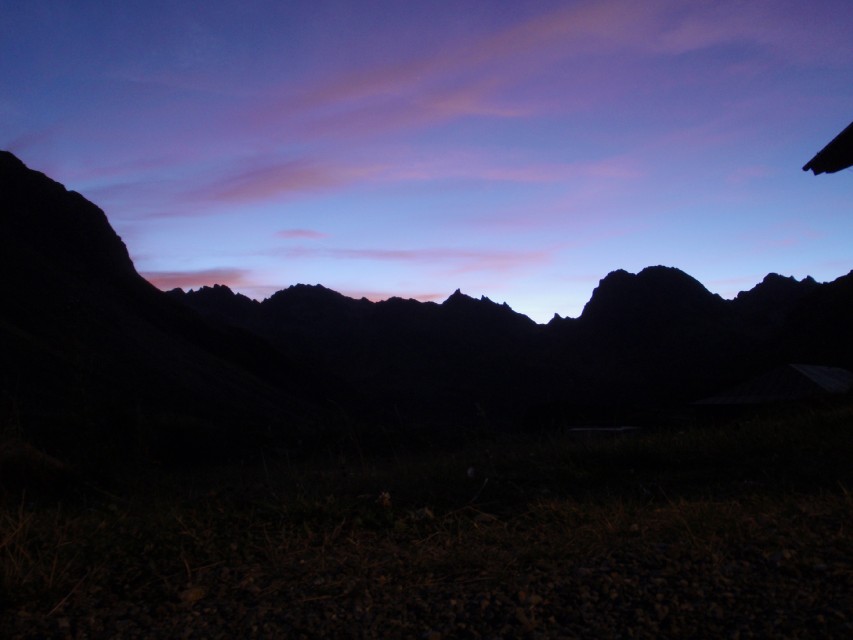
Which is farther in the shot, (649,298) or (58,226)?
(649,298)

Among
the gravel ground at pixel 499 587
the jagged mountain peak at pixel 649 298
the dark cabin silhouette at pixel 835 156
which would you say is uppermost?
the jagged mountain peak at pixel 649 298

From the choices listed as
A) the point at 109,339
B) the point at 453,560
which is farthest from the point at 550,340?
the point at 453,560

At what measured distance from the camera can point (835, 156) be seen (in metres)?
6.11

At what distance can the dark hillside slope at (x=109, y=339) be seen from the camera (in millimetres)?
23234

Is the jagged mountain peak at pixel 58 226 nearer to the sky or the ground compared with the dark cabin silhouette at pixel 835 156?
nearer to the sky

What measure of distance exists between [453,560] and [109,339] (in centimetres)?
3175

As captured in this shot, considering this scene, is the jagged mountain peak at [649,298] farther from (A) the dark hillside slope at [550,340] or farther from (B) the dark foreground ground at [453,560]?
(B) the dark foreground ground at [453,560]

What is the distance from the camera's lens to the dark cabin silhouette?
5875 mm

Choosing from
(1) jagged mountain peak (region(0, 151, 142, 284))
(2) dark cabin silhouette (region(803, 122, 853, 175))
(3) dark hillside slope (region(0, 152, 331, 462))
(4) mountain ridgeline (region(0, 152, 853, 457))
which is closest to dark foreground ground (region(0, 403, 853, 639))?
(2) dark cabin silhouette (region(803, 122, 853, 175))

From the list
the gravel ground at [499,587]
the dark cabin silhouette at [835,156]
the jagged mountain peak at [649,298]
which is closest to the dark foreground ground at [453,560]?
the gravel ground at [499,587]

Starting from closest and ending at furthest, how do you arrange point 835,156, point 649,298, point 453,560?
1. point 453,560
2. point 835,156
3. point 649,298

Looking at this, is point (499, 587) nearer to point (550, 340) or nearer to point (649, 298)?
point (649, 298)

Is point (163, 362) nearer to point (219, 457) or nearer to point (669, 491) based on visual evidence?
point (219, 457)

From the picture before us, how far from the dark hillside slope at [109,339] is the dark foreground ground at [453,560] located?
10.1m
